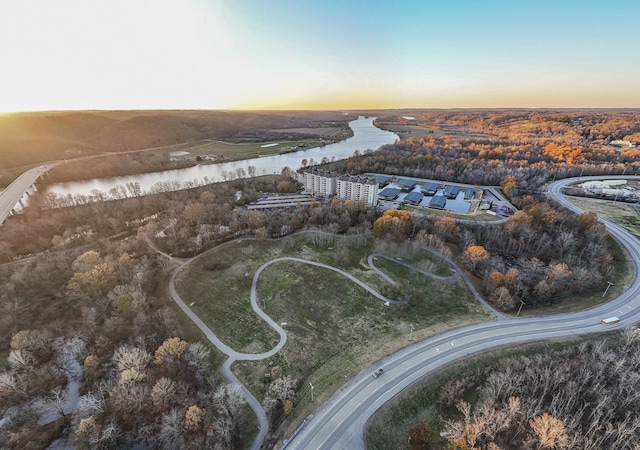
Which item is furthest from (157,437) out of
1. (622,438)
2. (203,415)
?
(622,438)

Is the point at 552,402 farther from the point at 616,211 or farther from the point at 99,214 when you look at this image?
the point at 99,214

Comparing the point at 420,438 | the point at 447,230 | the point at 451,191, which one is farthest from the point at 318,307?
the point at 451,191

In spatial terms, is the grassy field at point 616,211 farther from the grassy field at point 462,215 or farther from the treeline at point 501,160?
the grassy field at point 462,215

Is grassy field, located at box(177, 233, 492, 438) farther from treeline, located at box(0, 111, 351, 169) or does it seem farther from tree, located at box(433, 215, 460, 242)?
treeline, located at box(0, 111, 351, 169)

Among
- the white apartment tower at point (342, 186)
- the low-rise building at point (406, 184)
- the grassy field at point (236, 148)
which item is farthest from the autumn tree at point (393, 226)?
the grassy field at point (236, 148)

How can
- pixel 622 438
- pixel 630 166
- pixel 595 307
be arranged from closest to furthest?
1. pixel 622 438
2. pixel 595 307
3. pixel 630 166

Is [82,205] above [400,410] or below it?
above

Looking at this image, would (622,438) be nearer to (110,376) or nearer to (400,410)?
(400,410)
